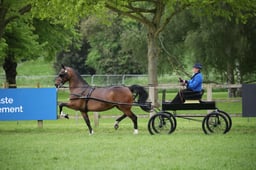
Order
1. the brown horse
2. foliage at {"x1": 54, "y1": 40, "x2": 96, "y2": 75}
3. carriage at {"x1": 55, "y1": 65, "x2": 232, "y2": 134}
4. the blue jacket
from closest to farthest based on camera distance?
the blue jacket, carriage at {"x1": 55, "y1": 65, "x2": 232, "y2": 134}, the brown horse, foliage at {"x1": 54, "y1": 40, "x2": 96, "y2": 75}

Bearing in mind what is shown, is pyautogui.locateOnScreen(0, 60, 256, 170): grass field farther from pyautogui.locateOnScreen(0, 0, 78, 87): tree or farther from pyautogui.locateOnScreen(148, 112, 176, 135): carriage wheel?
pyautogui.locateOnScreen(0, 0, 78, 87): tree

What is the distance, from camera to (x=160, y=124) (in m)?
18.2

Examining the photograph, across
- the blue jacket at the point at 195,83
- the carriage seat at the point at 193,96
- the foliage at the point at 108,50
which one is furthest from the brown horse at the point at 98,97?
the foliage at the point at 108,50

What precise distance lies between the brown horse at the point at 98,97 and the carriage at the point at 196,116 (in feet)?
3.41

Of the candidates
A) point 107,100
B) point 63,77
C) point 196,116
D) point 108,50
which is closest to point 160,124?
point 196,116

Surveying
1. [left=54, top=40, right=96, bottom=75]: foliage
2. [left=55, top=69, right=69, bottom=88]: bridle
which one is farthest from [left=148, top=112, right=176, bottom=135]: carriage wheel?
[left=54, top=40, right=96, bottom=75]: foliage

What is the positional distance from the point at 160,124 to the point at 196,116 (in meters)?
1.05

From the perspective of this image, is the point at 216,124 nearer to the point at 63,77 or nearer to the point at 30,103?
the point at 63,77

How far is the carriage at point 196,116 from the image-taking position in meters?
17.9

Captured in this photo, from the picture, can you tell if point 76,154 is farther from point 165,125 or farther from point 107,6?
point 107,6

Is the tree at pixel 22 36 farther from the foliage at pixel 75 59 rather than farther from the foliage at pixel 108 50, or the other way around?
the foliage at pixel 75 59

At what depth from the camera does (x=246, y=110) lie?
69.1 ft

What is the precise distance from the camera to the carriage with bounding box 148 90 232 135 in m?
17.9

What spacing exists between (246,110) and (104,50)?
50477 millimetres
